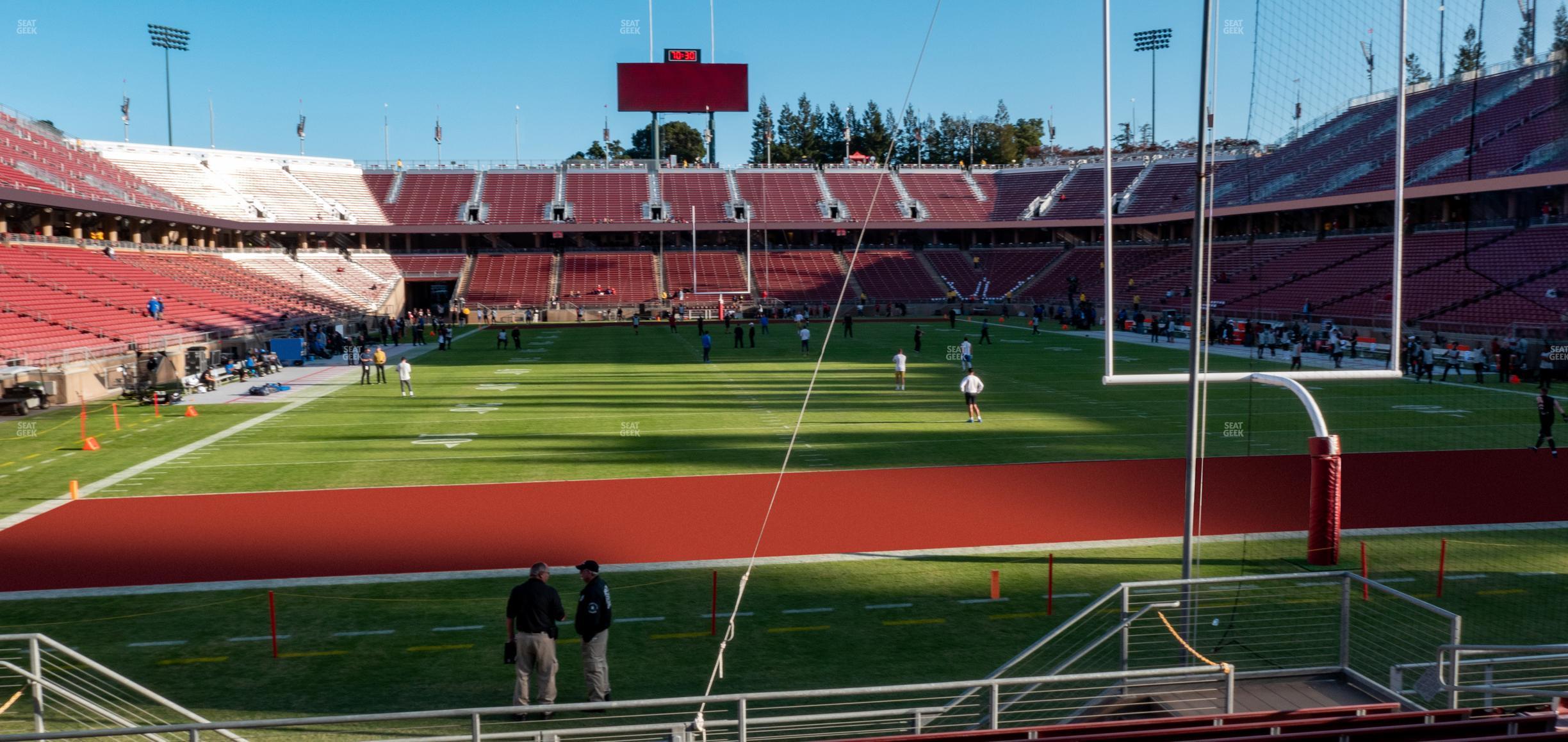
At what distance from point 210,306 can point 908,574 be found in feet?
143

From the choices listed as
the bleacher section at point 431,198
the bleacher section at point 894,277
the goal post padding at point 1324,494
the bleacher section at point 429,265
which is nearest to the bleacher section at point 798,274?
the bleacher section at point 894,277

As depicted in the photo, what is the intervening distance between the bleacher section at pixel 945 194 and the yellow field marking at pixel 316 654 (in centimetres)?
7782

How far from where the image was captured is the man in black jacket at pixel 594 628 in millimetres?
8820

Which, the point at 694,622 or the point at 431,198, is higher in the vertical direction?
the point at 431,198

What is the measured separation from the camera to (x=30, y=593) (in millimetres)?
12422

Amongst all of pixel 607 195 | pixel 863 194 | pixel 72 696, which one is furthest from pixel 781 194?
pixel 72 696

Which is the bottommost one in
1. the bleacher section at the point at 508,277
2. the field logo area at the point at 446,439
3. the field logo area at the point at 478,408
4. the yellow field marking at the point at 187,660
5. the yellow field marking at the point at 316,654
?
the yellow field marking at the point at 187,660

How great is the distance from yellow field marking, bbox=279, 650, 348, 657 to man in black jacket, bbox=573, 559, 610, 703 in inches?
125

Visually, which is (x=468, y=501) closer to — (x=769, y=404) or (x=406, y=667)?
(x=406, y=667)

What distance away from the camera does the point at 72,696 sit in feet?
26.2

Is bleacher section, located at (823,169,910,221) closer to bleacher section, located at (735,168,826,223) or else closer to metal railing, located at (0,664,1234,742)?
bleacher section, located at (735,168,826,223)

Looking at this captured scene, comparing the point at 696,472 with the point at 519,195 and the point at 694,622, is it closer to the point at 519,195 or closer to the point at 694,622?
the point at 694,622

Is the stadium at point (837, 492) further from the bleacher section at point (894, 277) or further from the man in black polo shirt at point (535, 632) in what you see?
the bleacher section at point (894, 277)

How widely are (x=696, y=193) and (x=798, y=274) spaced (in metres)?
14.0
